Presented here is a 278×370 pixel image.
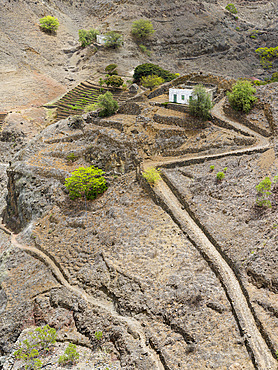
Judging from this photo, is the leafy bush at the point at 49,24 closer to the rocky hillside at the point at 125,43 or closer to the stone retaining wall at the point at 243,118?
the rocky hillside at the point at 125,43

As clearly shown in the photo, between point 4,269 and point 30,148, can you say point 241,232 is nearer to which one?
point 4,269

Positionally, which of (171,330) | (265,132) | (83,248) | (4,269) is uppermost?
(265,132)

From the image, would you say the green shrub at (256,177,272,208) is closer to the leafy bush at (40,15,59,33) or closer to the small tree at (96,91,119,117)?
the small tree at (96,91,119,117)

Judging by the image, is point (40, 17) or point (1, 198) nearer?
point (1, 198)

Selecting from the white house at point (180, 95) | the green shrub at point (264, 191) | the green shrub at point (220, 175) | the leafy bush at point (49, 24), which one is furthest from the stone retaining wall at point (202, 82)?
the leafy bush at point (49, 24)

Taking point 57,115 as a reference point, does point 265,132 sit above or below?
above

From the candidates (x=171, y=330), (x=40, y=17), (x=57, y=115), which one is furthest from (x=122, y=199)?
(x=40, y=17)

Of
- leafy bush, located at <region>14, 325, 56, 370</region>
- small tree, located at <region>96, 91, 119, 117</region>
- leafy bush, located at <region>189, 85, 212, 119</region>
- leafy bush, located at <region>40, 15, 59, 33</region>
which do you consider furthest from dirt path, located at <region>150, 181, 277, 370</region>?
leafy bush, located at <region>40, 15, 59, 33</region>
